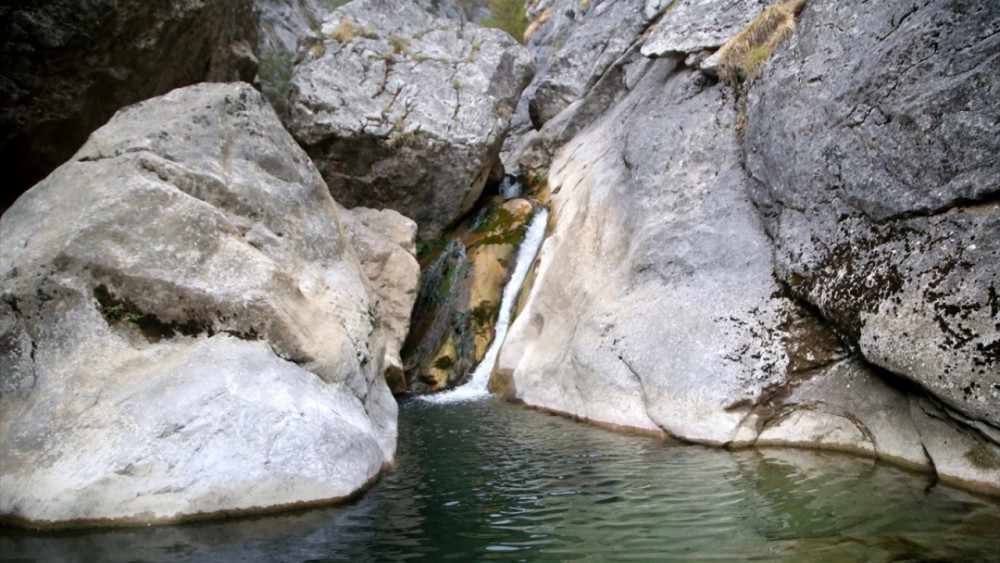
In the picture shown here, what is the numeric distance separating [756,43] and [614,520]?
12.0 meters

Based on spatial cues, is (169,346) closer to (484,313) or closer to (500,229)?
(484,313)

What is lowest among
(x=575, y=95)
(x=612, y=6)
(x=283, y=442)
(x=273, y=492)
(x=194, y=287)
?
(x=273, y=492)

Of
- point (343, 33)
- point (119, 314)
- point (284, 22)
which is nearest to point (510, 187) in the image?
point (343, 33)

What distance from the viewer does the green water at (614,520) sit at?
228 inches

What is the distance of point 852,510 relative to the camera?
6648mm

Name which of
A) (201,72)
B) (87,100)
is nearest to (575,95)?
(201,72)

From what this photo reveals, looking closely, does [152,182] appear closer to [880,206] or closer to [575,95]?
[880,206]

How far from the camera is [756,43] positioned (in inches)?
555

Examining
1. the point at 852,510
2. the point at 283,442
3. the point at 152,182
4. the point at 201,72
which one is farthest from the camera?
the point at 201,72

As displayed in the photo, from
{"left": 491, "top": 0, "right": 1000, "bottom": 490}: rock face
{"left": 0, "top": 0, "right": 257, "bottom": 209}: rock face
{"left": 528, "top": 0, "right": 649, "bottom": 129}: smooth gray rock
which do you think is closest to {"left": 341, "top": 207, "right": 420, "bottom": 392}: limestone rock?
{"left": 491, "top": 0, "right": 1000, "bottom": 490}: rock face

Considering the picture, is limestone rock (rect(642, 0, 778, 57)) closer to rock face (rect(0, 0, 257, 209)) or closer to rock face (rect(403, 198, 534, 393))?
rock face (rect(403, 198, 534, 393))

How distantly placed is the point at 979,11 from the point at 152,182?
11.9 meters

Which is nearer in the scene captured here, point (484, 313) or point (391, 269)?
point (391, 269)

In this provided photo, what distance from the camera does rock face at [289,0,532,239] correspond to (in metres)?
21.5
